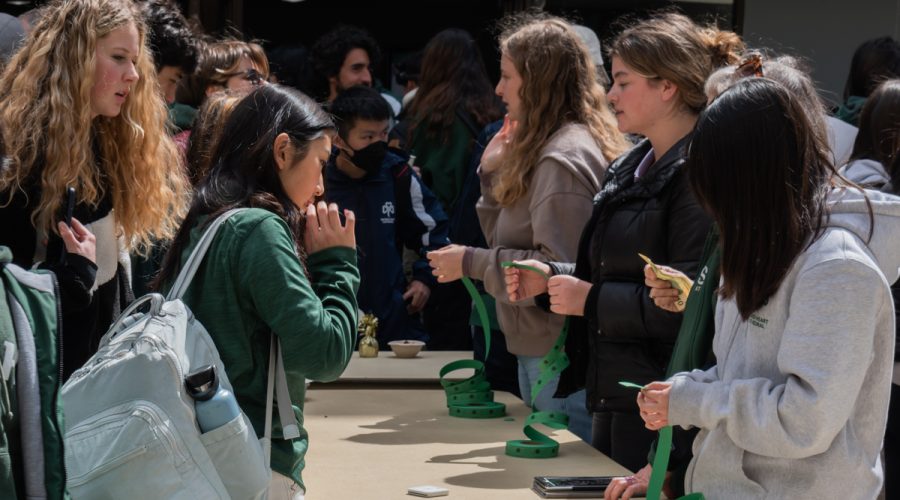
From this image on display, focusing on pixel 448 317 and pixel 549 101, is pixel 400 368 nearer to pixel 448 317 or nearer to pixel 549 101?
pixel 549 101

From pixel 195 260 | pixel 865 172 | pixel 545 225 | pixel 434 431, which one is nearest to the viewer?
pixel 195 260

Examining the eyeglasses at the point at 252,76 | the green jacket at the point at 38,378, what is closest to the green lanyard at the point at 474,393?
the eyeglasses at the point at 252,76

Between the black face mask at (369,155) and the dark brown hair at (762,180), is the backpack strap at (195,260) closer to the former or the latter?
the dark brown hair at (762,180)

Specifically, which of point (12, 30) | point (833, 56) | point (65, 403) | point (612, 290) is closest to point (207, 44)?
point (12, 30)

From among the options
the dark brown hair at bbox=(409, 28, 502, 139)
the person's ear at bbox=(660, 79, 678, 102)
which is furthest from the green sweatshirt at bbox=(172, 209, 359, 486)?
the dark brown hair at bbox=(409, 28, 502, 139)

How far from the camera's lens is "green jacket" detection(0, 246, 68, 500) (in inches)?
56.9

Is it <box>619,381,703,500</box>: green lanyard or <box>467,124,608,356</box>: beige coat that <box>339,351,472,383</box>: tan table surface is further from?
<box>619,381,703,500</box>: green lanyard

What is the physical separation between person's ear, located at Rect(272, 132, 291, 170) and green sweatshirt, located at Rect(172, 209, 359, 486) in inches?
7.9

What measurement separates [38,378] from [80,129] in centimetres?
152

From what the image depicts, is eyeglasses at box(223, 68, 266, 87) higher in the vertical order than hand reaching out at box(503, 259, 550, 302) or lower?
higher

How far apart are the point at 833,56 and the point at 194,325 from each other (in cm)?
623

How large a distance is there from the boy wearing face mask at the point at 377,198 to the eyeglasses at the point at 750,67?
2.34 meters

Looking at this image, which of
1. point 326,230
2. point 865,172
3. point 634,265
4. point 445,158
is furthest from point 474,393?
point 445,158

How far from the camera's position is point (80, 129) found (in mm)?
2887
